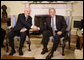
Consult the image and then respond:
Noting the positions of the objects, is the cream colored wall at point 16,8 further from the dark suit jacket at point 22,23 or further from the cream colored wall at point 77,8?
the dark suit jacket at point 22,23

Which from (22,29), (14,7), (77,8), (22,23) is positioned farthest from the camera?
(14,7)

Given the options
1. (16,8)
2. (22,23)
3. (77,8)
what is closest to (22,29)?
(22,23)

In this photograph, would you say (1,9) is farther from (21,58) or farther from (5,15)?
(21,58)

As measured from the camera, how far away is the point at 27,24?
11.1 ft

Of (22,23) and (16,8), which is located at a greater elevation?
(16,8)

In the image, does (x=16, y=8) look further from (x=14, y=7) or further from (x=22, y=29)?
(x=22, y=29)

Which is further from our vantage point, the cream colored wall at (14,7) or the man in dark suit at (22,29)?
the cream colored wall at (14,7)

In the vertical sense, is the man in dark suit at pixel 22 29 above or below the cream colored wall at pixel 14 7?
below

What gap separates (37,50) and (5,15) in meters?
1.75

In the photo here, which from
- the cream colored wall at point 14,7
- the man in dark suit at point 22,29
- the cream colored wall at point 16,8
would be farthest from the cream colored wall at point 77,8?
the man in dark suit at point 22,29

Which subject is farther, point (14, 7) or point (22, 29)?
point (14, 7)

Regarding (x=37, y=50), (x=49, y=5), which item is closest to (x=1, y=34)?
(x=37, y=50)

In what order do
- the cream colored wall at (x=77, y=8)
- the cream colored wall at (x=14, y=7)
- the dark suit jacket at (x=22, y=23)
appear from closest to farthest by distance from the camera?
the dark suit jacket at (x=22, y=23)
the cream colored wall at (x=77, y=8)
the cream colored wall at (x=14, y=7)

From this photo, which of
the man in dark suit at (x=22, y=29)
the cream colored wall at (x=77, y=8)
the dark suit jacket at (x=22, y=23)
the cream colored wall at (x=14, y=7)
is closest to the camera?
the man in dark suit at (x=22, y=29)
